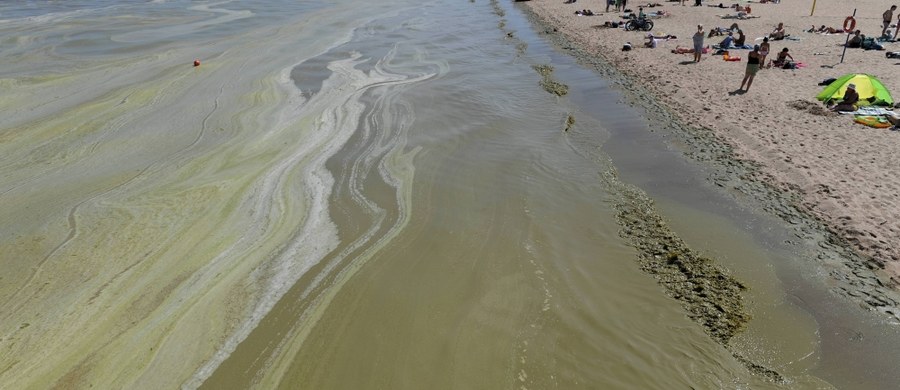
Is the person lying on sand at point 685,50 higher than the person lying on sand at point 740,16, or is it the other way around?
the person lying on sand at point 740,16

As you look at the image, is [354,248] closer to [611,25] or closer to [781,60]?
[781,60]

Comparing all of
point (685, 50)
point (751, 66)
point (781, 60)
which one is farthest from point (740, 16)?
point (751, 66)

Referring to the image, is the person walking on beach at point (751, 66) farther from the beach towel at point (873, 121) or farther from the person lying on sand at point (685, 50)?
the person lying on sand at point (685, 50)

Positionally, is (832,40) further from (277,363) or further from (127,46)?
(127,46)

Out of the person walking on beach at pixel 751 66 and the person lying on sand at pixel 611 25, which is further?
the person lying on sand at pixel 611 25

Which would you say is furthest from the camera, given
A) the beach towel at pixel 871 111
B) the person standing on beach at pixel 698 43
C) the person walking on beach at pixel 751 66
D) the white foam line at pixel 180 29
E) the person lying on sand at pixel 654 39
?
the white foam line at pixel 180 29

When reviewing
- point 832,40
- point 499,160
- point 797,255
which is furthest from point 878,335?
point 832,40

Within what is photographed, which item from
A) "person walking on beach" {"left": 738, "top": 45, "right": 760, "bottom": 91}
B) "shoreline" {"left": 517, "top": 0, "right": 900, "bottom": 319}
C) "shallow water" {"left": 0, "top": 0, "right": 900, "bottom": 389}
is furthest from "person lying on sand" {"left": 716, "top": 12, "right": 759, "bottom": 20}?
"shallow water" {"left": 0, "top": 0, "right": 900, "bottom": 389}

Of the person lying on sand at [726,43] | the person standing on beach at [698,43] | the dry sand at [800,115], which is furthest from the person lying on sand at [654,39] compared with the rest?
the person standing on beach at [698,43]

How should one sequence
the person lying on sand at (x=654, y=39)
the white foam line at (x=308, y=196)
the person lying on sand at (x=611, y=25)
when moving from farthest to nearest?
the person lying on sand at (x=611, y=25) < the person lying on sand at (x=654, y=39) < the white foam line at (x=308, y=196)
